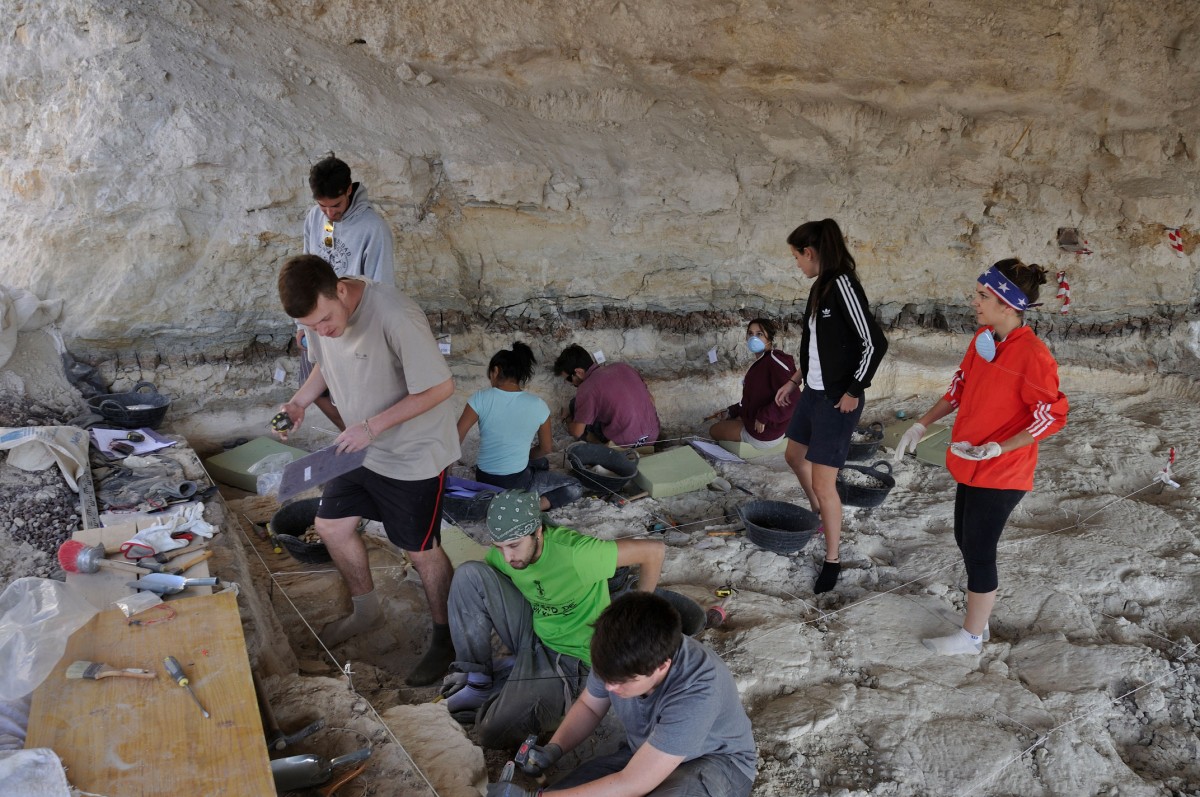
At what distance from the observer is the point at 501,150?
5398mm

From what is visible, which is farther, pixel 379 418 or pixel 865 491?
pixel 865 491

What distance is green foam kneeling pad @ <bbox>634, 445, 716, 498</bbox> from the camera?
16.7ft

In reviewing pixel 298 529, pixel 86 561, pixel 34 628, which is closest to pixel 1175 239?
pixel 298 529

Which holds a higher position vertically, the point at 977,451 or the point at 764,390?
the point at 977,451

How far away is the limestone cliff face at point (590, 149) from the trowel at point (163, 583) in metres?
2.66

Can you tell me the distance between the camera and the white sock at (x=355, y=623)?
11.6 ft

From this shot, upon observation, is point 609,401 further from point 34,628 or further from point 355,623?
point 34,628

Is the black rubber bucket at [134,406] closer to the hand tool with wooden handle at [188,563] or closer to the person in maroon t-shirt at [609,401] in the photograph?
the hand tool with wooden handle at [188,563]

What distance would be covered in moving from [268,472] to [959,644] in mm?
3685

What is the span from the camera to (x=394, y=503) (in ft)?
10.4

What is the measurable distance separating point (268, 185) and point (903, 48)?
4.56 metres

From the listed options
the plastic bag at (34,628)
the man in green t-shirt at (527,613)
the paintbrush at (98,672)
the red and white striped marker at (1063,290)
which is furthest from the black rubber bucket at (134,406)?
the red and white striped marker at (1063,290)

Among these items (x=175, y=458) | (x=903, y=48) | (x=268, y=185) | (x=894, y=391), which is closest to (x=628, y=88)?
(x=903, y=48)

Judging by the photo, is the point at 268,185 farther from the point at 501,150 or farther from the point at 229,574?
the point at 229,574
